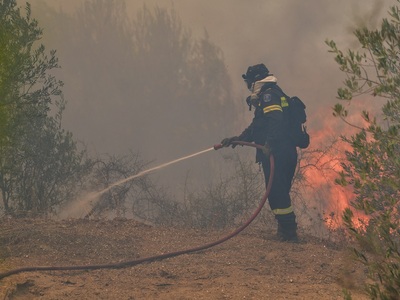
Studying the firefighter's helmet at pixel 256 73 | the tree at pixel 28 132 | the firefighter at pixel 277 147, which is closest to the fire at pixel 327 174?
the firefighter at pixel 277 147

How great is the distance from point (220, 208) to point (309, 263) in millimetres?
4568

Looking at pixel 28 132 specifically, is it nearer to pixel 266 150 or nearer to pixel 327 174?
pixel 266 150

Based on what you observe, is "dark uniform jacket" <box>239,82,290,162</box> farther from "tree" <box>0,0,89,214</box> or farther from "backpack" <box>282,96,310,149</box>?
Result: "tree" <box>0,0,89,214</box>

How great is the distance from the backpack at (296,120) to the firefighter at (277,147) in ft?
0.43

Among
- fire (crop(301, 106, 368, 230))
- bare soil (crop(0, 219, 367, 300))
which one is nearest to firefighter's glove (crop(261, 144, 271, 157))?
fire (crop(301, 106, 368, 230))

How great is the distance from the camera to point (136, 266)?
5.72 m

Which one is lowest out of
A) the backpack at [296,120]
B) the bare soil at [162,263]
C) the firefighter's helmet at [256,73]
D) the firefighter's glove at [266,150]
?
the bare soil at [162,263]

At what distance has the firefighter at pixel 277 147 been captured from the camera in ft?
23.9

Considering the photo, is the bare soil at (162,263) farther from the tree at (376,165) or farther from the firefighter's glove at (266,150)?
the firefighter's glove at (266,150)

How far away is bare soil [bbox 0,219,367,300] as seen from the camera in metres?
4.57

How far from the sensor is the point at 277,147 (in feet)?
24.4

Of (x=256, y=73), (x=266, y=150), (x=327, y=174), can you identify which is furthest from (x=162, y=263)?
(x=327, y=174)

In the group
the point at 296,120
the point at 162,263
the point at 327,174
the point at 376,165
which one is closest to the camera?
the point at 376,165

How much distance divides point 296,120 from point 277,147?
0.60m
